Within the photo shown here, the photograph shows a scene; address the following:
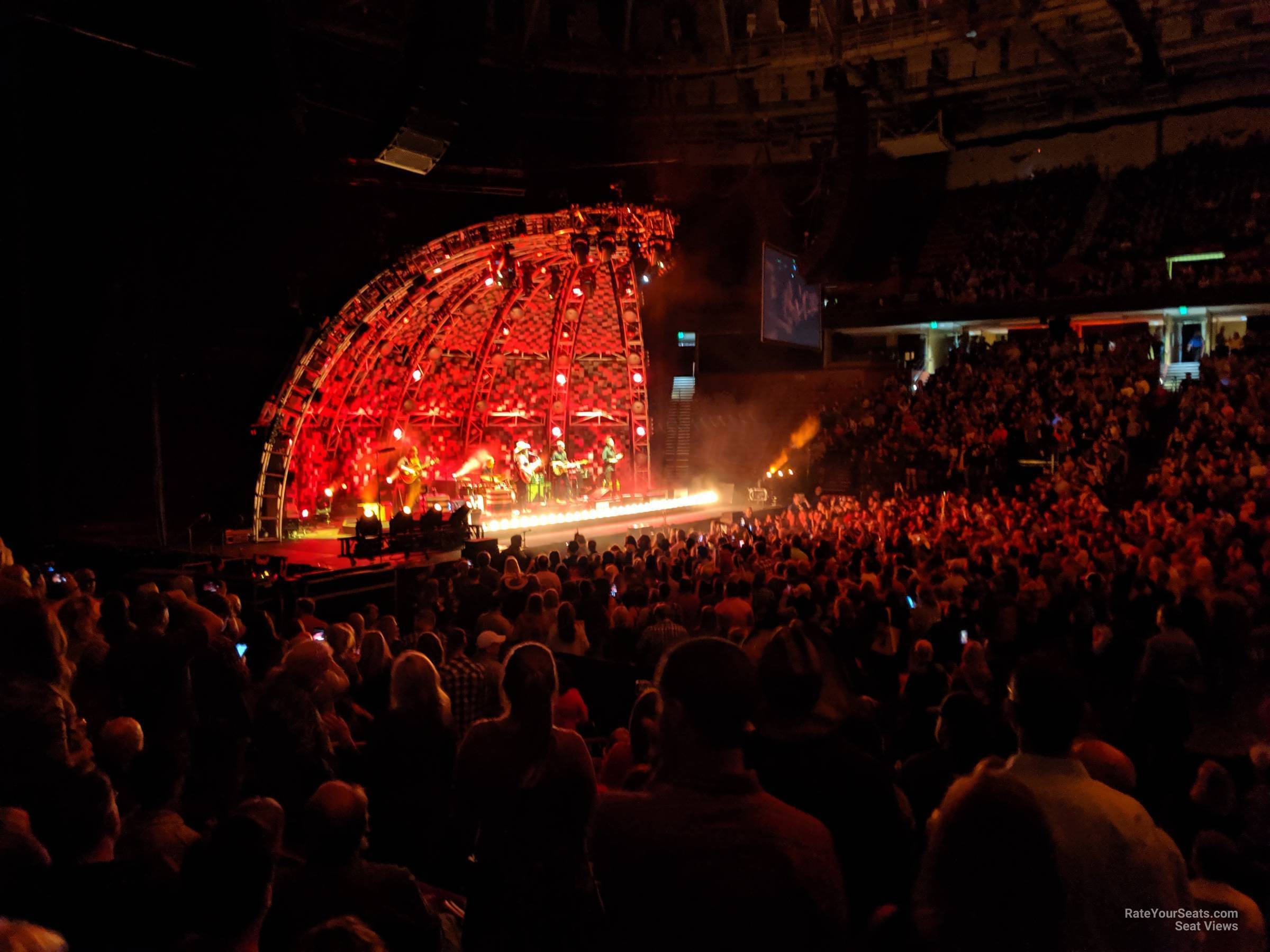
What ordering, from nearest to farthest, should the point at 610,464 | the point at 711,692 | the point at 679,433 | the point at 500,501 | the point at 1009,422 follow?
the point at 711,692 < the point at 1009,422 < the point at 500,501 < the point at 610,464 < the point at 679,433

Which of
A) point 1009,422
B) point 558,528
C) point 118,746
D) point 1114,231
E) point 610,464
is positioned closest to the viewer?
point 118,746

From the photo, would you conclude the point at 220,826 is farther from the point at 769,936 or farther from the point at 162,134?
the point at 162,134

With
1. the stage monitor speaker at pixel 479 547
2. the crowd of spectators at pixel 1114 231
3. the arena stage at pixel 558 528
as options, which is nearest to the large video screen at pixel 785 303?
the arena stage at pixel 558 528

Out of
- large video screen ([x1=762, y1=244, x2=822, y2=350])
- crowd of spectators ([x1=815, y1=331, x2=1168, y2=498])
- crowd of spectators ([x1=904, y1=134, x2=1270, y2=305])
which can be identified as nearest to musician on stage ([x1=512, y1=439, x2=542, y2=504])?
large video screen ([x1=762, y1=244, x2=822, y2=350])

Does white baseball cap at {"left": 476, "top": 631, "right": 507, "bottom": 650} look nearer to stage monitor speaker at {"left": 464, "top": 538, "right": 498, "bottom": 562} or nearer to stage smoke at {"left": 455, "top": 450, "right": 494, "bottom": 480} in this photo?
stage monitor speaker at {"left": 464, "top": 538, "right": 498, "bottom": 562}

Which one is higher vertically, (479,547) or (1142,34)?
(1142,34)

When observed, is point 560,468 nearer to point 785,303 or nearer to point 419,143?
point 785,303

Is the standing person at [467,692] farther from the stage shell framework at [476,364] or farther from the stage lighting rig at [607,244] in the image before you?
the stage lighting rig at [607,244]

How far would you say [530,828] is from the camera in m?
2.12

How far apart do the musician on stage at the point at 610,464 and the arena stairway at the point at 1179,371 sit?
37.0 feet

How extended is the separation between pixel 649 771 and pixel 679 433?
1862 cm

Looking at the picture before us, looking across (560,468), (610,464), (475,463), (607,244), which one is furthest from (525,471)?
(607,244)

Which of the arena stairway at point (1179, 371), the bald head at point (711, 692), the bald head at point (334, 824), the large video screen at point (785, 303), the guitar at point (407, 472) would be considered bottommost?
the bald head at point (334, 824)

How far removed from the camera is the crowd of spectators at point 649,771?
153 centimetres
